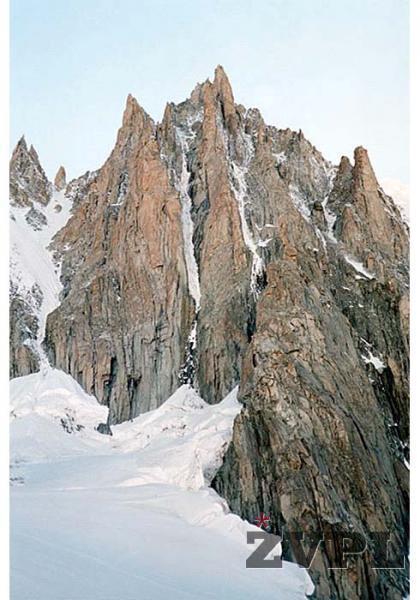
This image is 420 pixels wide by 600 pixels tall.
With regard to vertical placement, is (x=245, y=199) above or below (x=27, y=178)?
below

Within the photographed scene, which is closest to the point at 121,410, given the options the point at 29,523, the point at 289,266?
the point at 289,266

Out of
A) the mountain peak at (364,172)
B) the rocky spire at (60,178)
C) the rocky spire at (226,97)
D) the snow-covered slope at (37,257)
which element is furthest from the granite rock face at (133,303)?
the rocky spire at (60,178)

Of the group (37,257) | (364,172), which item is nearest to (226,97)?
(364,172)

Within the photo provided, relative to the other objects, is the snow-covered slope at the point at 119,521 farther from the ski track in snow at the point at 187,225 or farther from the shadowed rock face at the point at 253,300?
the ski track in snow at the point at 187,225

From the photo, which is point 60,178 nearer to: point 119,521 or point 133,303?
point 133,303

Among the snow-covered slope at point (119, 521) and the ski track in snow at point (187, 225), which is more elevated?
the ski track in snow at point (187, 225)

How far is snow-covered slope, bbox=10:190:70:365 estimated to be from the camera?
4747 cm

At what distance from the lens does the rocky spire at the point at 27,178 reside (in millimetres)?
59531

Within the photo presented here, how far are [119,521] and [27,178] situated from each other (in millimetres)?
52489

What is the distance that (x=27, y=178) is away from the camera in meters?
62.2

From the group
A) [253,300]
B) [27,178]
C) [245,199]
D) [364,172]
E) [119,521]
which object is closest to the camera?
[119,521]

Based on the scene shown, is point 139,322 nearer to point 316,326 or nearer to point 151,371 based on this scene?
point 151,371

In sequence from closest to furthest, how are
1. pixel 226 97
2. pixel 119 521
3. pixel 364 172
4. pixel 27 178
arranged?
pixel 119 521 < pixel 226 97 < pixel 364 172 < pixel 27 178

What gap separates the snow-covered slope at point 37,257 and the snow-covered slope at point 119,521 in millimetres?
17888
